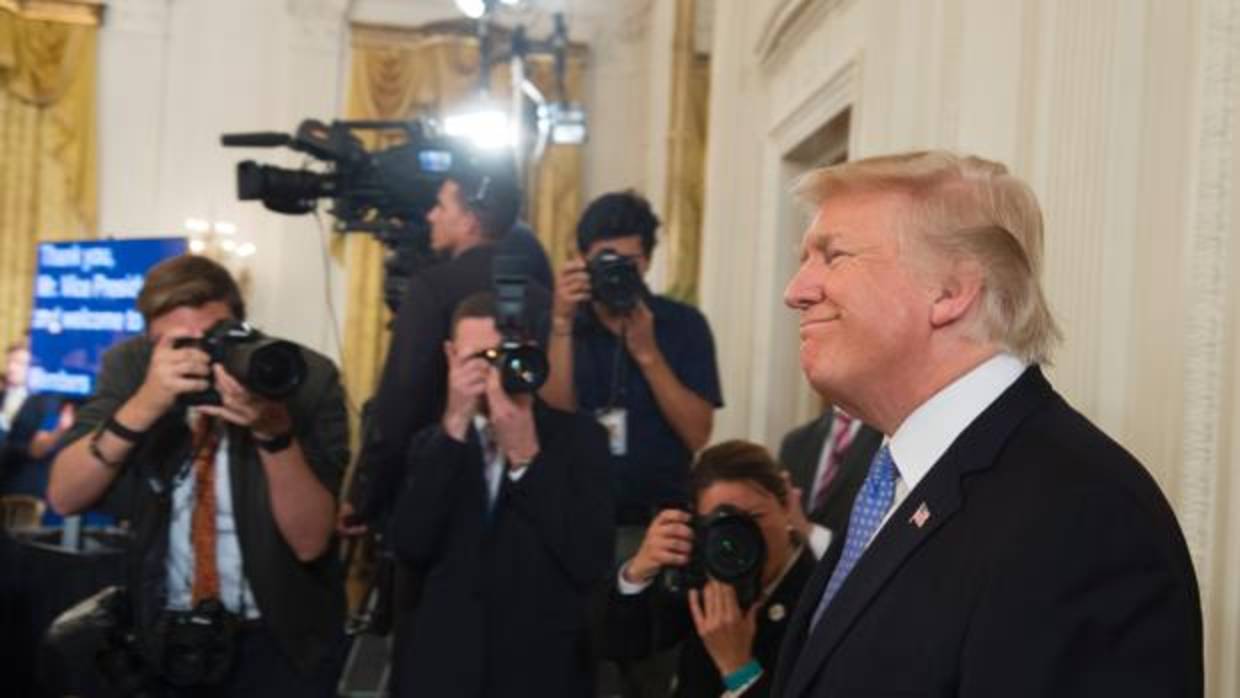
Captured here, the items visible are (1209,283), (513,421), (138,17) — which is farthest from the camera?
(138,17)

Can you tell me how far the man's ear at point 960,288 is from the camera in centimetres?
132

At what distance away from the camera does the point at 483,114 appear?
629cm

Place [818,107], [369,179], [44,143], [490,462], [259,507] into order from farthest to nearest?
[44,143]
[818,107]
[369,179]
[490,462]
[259,507]

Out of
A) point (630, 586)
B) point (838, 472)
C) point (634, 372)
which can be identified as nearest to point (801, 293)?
point (630, 586)

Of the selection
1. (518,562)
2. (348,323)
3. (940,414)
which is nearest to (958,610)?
(940,414)

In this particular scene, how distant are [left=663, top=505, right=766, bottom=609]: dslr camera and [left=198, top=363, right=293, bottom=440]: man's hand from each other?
742 millimetres

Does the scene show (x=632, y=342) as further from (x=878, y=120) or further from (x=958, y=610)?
(x=958, y=610)

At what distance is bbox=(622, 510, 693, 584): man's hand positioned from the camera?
88.7 inches

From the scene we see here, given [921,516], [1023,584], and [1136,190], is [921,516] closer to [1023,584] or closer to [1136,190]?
[1023,584]

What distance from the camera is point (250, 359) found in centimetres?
227

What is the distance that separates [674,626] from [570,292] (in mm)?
974

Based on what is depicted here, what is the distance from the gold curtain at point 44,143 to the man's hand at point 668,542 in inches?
362

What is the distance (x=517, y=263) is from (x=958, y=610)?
1525 mm

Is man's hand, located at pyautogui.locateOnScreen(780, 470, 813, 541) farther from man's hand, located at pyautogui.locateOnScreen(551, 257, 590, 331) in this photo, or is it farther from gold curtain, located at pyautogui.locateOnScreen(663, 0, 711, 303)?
gold curtain, located at pyautogui.locateOnScreen(663, 0, 711, 303)
